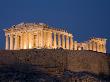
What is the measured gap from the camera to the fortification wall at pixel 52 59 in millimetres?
82375

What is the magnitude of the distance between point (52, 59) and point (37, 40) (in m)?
19.5

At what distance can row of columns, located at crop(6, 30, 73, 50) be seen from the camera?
10131 centimetres

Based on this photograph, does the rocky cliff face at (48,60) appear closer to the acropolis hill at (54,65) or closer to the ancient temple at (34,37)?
the acropolis hill at (54,65)

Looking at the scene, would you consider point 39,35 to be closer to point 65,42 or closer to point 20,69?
point 65,42

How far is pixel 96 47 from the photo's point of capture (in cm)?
11825

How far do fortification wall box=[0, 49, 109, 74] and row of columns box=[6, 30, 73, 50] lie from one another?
1716 cm

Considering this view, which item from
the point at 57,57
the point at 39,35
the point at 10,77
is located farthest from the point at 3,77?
the point at 39,35

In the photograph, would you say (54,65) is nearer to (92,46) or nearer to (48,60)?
(48,60)

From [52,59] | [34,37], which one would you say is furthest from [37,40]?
[52,59]

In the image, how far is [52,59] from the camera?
273 ft

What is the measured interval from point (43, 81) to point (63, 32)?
35395 millimetres

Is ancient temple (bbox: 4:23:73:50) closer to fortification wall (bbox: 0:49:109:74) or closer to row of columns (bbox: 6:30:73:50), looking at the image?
row of columns (bbox: 6:30:73:50)

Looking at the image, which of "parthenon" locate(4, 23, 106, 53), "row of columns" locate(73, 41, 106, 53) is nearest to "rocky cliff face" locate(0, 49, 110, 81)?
"parthenon" locate(4, 23, 106, 53)

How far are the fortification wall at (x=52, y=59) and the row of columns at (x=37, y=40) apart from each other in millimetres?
17165
